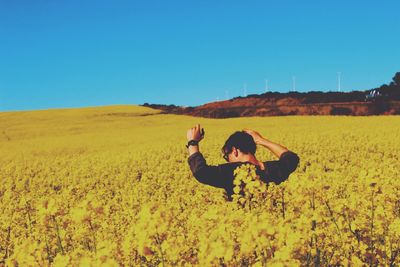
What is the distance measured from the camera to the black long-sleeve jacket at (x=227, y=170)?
3825 millimetres

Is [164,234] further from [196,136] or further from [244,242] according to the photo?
[196,136]

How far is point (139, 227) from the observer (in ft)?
8.18

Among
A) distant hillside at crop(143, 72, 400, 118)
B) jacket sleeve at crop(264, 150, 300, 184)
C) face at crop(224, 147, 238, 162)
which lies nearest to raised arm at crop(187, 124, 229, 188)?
face at crop(224, 147, 238, 162)

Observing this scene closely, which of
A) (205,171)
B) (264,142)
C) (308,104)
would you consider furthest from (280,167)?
(308,104)

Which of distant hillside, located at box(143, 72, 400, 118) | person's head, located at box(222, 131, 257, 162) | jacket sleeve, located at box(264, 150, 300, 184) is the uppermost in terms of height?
distant hillside, located at box(143, 72, 400, 118)

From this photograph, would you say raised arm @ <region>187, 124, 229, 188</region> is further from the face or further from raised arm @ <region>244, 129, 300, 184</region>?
raised arm @ <region>244, 129, 300, 184</region>

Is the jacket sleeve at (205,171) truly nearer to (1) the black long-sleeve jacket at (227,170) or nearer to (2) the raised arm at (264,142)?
(1) the black long-sleeve jacket at (227,170)

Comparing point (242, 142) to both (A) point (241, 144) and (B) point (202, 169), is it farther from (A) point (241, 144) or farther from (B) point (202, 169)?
(B) point (202, 169)

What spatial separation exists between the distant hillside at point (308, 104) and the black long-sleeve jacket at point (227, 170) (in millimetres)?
33795

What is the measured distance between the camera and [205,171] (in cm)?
382

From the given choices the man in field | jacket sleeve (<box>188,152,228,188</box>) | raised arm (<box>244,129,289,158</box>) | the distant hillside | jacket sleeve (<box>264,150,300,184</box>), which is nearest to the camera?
jacket sleeve (<box>188,152,228,188</box>)

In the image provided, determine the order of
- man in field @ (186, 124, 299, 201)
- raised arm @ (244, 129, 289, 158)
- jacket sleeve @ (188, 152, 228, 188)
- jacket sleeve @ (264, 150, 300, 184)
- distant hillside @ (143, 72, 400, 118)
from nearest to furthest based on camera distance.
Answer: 1. jacket sleeve @ (188, 152, 228, 188)
2. man in field @ (186, 124, 299, 201)
3. jacket sleeve @ (264, 150, 300, 184)
4. raised arm @ (244, 129, 289, 158)
5. distant hillside @ (143, 72, 400, 118)

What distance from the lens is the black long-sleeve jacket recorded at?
3.83m

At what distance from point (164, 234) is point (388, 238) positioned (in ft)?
4.98
